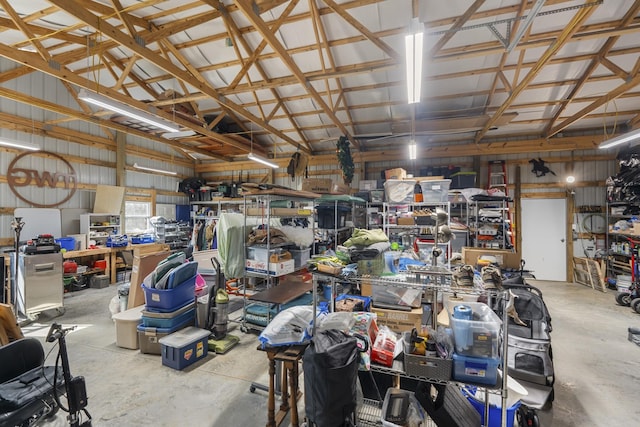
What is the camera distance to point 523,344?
268 centimetres

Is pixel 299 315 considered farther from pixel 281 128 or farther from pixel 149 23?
pixel 281 128

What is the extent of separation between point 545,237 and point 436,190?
143 inches

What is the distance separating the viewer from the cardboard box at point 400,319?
2.61 m

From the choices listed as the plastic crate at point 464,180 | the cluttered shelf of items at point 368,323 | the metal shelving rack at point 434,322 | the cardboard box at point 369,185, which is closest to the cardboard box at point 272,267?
the cluttered shelf of items at point 368,323

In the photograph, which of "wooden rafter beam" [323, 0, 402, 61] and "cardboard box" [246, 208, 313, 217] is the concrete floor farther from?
"wooden rafter beam" [323, 0, 402, 61]

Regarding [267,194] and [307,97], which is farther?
[307,97]

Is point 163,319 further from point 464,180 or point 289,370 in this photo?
point 464,180

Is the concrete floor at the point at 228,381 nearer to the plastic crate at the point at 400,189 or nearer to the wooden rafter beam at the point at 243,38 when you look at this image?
the plastic crate at the point at 400,189

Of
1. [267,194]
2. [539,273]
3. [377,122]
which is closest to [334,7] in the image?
[267,194]

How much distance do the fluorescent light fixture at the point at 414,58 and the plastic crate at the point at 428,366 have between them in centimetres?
262

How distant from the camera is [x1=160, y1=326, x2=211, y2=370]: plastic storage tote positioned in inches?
124

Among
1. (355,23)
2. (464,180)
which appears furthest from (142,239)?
(464,180)

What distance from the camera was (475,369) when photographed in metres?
1.63

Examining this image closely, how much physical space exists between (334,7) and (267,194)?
2855 millimetres
